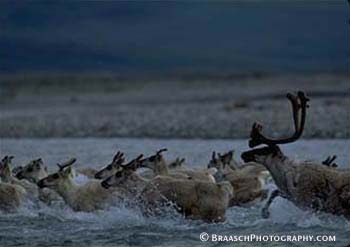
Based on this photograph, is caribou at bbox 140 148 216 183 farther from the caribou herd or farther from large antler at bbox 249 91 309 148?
large antler at bbox 249 91 309 148

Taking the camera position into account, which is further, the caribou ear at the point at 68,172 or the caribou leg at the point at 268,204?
the caribou ear at the point at 68,172

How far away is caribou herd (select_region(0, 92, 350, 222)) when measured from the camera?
49.0 feet

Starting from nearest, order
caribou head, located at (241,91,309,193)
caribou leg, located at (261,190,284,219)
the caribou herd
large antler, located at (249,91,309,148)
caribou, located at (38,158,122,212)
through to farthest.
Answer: the caribou herd < large antler, located at (249,91,309,148) < caribou head, located at (241,91,309,193) < caribou leg, located at (261,190,284,219) < caribou, located at (38,158,122,212)

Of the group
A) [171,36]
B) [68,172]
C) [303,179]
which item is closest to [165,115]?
[68,172]

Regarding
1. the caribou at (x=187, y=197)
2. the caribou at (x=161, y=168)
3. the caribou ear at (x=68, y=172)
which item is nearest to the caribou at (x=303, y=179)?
the caribou at (x=187, y=197)

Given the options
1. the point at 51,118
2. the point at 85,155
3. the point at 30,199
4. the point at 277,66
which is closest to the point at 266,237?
the point at 30,199

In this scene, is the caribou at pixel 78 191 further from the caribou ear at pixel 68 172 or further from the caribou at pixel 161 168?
the caribou at pixel 161 168

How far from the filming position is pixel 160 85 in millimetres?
65500

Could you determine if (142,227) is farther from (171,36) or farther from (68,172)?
(171,36)

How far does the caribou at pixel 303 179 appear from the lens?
1480 cm

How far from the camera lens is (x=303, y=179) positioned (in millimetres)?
14992

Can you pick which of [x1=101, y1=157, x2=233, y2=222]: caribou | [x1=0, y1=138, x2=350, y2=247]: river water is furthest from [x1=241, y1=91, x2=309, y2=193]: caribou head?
[x1=101, y1=157, x2=233, y2=222]: caribou

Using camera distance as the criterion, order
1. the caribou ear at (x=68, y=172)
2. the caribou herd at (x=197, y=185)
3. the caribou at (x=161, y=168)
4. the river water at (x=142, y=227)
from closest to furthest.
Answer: the river water at (x=142, y=227) → the caribou herd at (x=197, y=185) → the caribou ear at (x=68, y=172) → the caribou at (x=161, y=168)

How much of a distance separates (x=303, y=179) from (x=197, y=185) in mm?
1271
